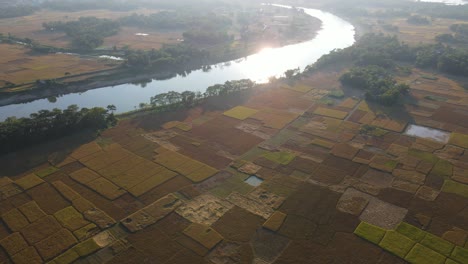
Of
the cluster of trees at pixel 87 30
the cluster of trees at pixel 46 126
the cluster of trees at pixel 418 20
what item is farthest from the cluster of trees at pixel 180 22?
the cluster of trees at pixel 418 20

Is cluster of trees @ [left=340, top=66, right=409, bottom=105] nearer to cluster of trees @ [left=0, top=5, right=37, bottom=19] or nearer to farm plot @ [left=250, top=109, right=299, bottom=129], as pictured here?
farm plot @ [left=250, top=109, right=299, bottom=129]

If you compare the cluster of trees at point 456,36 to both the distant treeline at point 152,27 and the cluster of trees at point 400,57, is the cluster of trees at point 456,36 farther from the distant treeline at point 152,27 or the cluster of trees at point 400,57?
the distant treeline at point 152,27

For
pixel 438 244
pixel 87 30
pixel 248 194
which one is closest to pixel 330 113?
pixel 248 194

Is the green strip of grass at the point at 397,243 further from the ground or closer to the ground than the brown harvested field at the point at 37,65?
closer to the ground

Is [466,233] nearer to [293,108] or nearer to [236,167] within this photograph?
[236,167]

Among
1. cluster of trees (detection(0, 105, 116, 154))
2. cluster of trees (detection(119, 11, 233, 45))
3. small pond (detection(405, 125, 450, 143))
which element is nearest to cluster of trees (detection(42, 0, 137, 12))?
cluster of trees (detection(119, 11, 233, 45))

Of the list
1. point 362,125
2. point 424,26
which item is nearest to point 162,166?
point 362,125
